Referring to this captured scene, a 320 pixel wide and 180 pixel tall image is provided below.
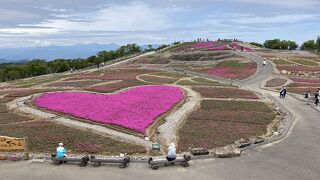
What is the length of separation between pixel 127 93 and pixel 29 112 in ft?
52.7

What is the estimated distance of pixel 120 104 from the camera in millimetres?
47625

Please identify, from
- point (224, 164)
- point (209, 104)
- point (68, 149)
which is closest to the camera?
point (224, 164)

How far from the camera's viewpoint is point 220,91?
5959cm

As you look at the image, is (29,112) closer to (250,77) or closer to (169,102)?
(169,102)

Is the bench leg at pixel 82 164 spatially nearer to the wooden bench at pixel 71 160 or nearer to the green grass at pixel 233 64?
the wooden bench at pixel 71 160

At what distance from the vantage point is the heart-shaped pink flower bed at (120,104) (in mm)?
39781

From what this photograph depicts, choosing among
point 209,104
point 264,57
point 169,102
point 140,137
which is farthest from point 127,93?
point 264,57

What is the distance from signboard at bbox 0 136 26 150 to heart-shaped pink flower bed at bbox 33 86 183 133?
35.4 feet

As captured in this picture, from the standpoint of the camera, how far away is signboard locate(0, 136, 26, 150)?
2823cm

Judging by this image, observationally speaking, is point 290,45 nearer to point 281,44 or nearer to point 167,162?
point 281,44

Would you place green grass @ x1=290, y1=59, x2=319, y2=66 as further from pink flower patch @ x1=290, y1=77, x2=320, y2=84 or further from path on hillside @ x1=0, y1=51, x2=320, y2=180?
path on hillside @ x1=0, y1=51, x2=320, y2=180

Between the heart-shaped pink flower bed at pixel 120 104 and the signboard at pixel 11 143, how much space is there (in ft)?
35.4

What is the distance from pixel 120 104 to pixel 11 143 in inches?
794

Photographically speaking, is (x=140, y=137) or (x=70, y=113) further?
(x=70, y=113)
